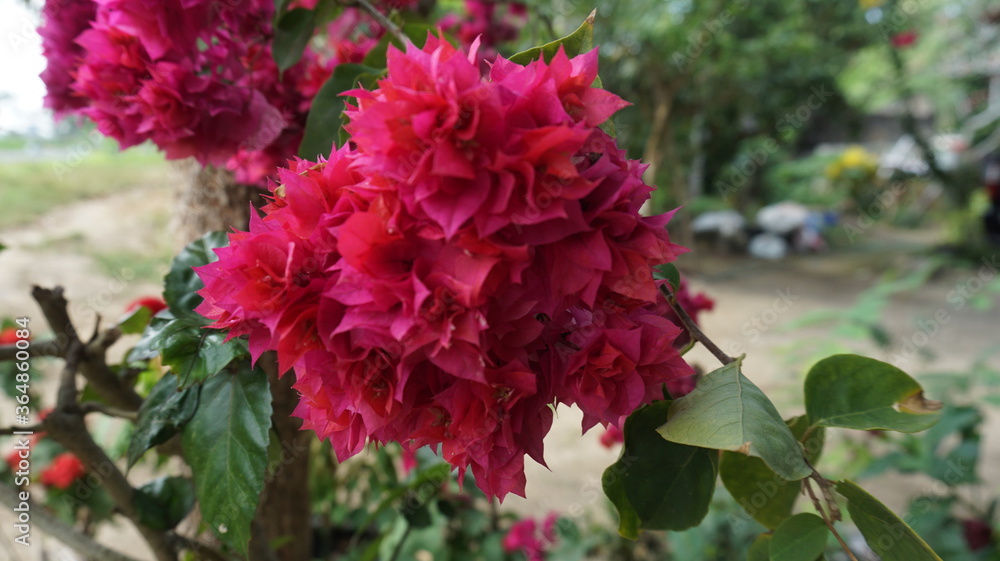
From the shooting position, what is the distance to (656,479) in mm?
413

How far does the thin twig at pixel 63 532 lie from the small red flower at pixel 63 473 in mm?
553

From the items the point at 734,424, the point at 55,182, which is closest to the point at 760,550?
the point at 734,424

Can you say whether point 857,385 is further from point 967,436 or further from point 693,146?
point 693,146

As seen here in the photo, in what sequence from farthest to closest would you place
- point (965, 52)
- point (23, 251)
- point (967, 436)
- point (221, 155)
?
point (965, 52), point (23, 251), point (967, 436), point (221, 155)

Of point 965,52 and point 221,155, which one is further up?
point 221,155

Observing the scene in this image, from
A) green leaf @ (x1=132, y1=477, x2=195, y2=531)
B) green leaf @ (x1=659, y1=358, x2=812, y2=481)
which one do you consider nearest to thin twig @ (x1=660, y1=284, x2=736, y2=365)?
green leaf @ (x1=659, y1=358, x2=812, y2=481)

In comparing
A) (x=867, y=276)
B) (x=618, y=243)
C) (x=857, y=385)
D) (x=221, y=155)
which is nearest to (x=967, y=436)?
(x=857, y=385)

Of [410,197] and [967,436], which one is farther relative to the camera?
[967,436]

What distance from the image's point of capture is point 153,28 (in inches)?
19.9

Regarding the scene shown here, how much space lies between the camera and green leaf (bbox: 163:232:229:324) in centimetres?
51

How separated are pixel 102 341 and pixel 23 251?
333 centimetres

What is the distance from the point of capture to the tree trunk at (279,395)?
0.85 meters

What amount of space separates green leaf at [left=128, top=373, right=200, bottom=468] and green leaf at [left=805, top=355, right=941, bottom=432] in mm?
467

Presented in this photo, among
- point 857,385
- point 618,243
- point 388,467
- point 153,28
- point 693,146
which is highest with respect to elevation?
point 153,28
